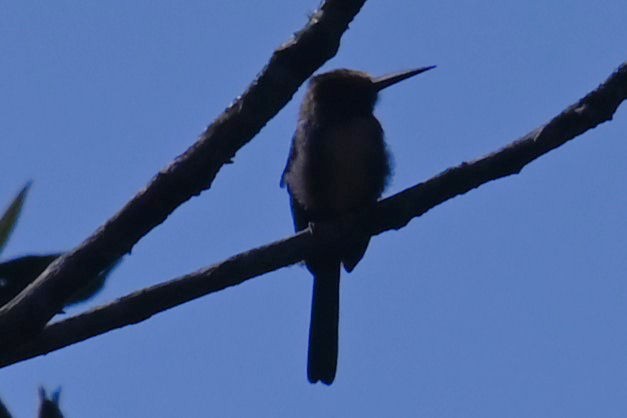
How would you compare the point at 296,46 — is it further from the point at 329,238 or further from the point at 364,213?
the point at 364,213

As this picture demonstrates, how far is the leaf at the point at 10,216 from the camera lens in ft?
7.88

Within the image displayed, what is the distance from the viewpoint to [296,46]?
7.98 ft

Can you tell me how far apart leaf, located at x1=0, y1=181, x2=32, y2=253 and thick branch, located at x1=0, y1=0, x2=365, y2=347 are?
4.7 inches

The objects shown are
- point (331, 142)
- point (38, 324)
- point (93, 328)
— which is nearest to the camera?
point (38, 324)

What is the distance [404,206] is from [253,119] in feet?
2.84

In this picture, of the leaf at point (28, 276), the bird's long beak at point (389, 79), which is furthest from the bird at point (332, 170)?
the leaf at point (28, 276)

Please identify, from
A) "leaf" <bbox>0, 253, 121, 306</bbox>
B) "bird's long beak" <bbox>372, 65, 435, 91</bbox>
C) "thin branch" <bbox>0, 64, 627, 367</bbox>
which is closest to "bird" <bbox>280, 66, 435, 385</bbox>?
"bird's long beak" <bbox>372, 65, 435, 91</bbox>

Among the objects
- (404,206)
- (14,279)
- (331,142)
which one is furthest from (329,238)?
(331,142)

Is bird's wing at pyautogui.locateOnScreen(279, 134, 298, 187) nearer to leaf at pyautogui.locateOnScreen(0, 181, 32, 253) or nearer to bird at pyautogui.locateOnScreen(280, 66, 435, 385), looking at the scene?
bird at pyautogui.locateOnScreen(280, 66, 435, 385)

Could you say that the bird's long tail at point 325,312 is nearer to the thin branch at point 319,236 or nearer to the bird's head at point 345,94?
the bird's head at point 345,94

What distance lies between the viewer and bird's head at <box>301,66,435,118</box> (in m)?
5.43

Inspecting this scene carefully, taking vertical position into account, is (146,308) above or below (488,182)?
below

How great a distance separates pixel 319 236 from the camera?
3.10 m

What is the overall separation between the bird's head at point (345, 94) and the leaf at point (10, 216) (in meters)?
3.06
